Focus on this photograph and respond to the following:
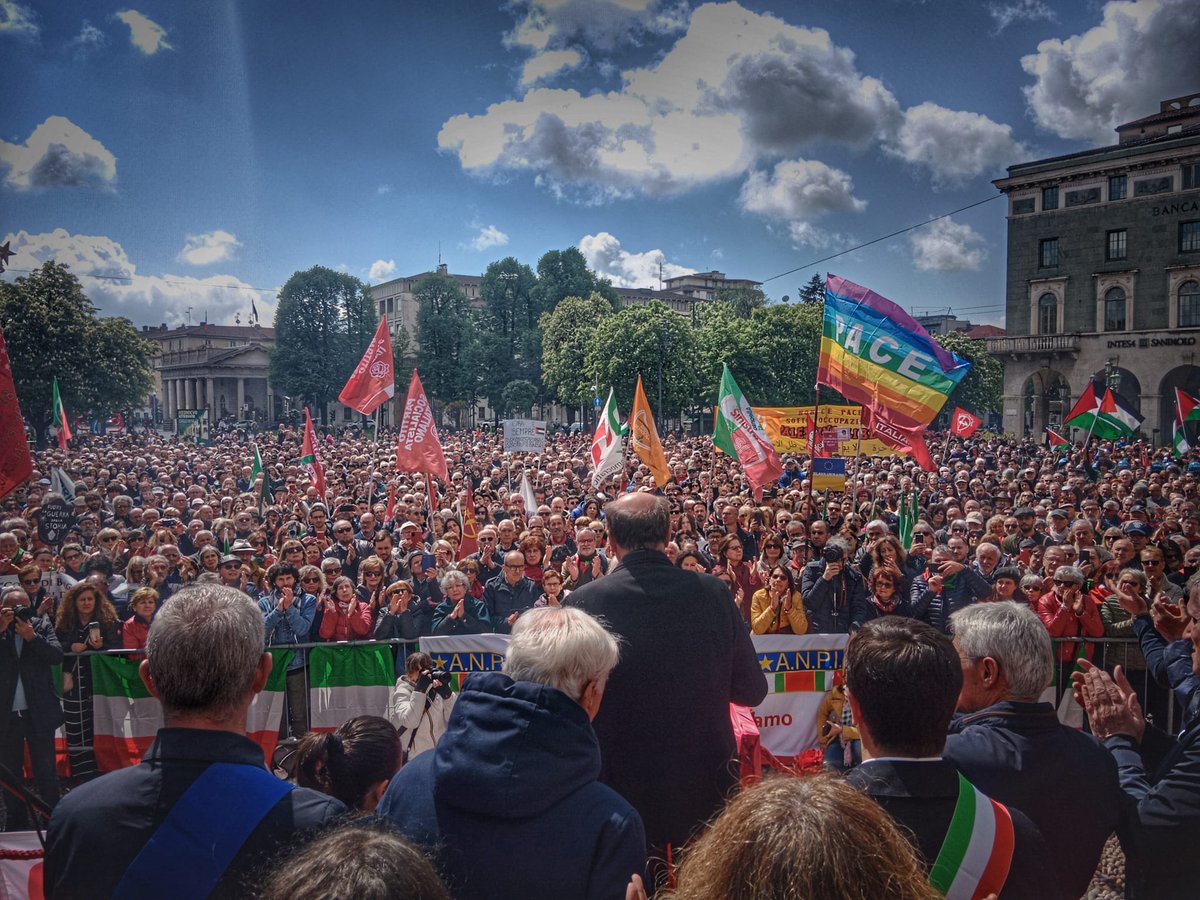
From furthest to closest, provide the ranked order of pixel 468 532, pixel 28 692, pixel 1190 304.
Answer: pixel 1190 304
pixel 468 532
pixel 28 692

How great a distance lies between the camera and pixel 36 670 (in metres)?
5.72

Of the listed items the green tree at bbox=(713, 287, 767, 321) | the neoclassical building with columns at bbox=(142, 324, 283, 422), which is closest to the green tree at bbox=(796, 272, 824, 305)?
the green tree at bbox=(713, 287, 767, 321)

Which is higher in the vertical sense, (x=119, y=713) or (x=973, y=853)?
(x=973, y=853)

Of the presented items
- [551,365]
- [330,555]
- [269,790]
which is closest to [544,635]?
[269,790]

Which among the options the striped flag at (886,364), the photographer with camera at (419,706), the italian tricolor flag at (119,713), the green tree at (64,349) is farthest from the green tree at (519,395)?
the photographer with camera at (419,706)

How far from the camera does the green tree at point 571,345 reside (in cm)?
4860

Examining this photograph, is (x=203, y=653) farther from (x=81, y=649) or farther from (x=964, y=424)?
(x=964, y=424)

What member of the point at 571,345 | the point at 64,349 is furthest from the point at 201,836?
the point at 571,345

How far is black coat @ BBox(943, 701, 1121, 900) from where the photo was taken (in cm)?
229

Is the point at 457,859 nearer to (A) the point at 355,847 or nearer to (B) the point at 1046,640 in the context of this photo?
(A) the point at 355,847

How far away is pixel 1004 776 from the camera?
229cm

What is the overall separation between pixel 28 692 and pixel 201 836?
5190 millimetres

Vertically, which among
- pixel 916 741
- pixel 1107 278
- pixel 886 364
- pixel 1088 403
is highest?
pixel 1107 278

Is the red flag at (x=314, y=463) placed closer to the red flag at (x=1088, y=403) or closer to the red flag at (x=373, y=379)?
the red flag at (x=373, y=379)
